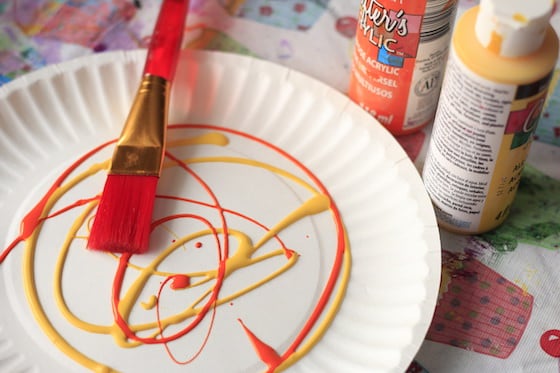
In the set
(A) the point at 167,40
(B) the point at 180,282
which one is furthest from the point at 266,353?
(A) the point at 167,40

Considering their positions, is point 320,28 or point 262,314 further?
point 320,28

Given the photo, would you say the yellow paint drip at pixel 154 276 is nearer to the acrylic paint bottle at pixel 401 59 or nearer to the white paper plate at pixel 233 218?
the white paper plate at pixel 233 218

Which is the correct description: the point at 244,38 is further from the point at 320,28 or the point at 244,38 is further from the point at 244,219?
the point at 244,219

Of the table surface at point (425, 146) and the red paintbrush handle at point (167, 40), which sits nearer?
the table surface at point (425, 146)

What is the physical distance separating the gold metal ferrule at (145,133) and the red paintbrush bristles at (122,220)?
2 centimetres

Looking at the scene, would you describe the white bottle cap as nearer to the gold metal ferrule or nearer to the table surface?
the table surface

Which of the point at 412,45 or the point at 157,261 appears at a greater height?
the point at 412,45

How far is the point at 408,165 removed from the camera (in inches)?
24.5

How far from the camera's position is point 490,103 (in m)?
0.50

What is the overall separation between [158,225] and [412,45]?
251mm

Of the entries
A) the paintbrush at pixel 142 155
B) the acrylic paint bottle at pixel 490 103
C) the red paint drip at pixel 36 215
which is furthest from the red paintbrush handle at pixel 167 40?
the acrylic paint bottle at pixel 490 103

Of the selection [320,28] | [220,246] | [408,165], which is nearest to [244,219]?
[220,246]

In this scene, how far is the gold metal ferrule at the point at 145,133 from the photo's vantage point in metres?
0.62

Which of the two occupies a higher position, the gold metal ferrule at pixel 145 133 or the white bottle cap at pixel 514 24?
the white bottle cap at pixel 514 24
